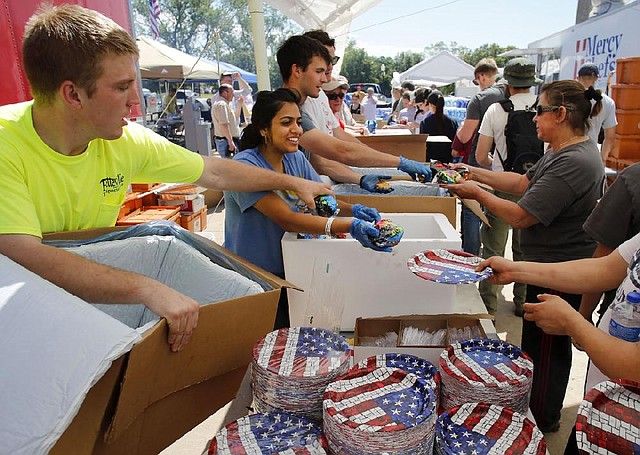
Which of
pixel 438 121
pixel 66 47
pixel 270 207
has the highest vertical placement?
pixel 66 47

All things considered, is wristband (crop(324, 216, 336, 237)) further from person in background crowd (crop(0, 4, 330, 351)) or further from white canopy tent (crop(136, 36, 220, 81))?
white canopy tent (crop(136, 36, 220, 81))

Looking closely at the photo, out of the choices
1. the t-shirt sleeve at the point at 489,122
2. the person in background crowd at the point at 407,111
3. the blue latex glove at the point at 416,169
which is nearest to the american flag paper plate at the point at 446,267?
the blue latex glove at the point at 416,169

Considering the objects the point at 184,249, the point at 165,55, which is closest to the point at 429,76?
the point at 165,55

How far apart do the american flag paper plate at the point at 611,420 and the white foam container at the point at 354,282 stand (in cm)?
80

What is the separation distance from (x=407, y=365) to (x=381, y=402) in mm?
216

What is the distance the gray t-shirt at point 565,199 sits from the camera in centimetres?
195

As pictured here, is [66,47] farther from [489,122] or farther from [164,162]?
[489,122]

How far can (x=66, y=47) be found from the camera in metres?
1.15

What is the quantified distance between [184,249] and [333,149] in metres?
1.19

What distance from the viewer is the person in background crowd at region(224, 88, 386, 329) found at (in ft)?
5.58

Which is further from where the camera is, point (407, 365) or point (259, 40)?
point (259, 40)

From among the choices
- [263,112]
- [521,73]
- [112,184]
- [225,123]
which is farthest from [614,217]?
[225,123]

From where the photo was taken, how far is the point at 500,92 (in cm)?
373

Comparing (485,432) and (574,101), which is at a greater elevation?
(574,101)
